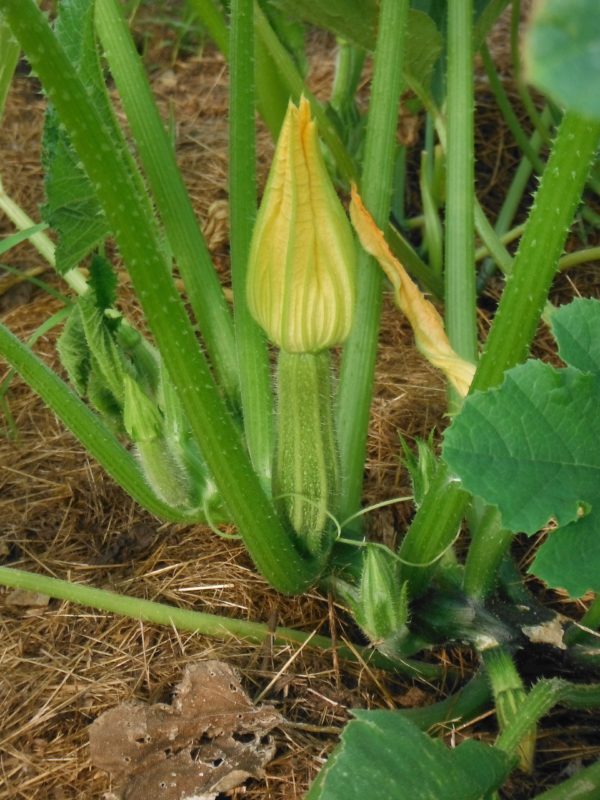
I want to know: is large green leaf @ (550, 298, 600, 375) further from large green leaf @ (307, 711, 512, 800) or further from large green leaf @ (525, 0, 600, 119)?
large green leaf @ (525, 0, 600, 119)

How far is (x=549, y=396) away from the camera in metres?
1.03

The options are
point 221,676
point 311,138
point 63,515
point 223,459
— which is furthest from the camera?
point 63,515

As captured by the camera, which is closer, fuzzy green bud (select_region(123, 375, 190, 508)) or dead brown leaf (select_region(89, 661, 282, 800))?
dead brown leaf (select_region(89, 661, 282, 800))

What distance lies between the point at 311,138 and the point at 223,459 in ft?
1.25

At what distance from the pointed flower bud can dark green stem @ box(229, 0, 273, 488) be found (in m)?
0.23

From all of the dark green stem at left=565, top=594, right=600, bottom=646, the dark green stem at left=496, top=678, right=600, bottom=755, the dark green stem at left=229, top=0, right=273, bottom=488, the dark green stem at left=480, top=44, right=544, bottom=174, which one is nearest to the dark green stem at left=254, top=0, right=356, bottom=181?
the dark green stem at left=229, top=0, right=273, bottom=488

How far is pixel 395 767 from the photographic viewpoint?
0.95 m

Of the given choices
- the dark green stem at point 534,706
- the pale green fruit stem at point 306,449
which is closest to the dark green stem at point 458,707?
the dark green stem at point 534,706

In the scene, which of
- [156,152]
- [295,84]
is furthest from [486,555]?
[295,84]

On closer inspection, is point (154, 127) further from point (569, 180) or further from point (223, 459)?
point (569, 180)

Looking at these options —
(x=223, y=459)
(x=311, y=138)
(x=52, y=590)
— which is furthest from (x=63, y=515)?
(x=311, y=138)

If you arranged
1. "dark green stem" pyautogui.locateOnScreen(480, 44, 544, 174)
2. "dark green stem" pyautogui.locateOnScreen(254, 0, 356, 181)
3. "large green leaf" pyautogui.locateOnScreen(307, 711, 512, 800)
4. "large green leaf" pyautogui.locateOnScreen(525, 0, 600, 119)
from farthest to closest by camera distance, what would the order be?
"dark green stem" pyautogui.locateOnScreen(480, 44, 544, 174) < "dark green stem" pyautogui.locateOnScreen(254, 0, 356, 181) < "large green leaf" pyautogui.locateOnScreen(307, 711, 512, 800) < "large green leaf" pyautogui.locateOnScreen(525, 0, 600, 119)

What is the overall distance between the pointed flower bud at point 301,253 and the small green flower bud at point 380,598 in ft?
0.88

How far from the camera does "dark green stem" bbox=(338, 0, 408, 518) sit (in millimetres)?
1396
